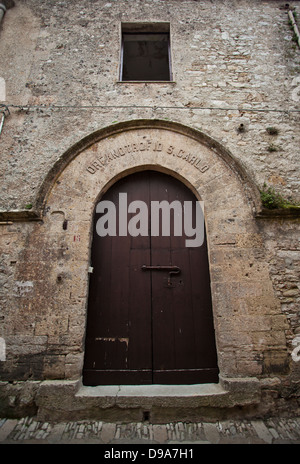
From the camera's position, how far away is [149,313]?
3.15m

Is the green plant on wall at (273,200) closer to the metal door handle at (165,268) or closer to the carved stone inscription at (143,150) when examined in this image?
the carved stone inscription at (143,150)

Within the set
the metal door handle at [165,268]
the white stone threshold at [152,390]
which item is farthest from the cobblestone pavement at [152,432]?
the metal door handle at [165,268]

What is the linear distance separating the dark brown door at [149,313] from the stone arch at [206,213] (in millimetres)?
238

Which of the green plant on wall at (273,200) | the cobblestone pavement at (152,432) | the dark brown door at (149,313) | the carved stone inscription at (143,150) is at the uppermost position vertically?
the carved stone inscription at (143,150)

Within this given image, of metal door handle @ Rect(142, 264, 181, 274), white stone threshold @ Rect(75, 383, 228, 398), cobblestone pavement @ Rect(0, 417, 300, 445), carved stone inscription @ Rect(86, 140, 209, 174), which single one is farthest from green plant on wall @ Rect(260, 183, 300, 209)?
cobblestone pavement @ Rect(0, 417, 300, 445)

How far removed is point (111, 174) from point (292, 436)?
12.6 feet

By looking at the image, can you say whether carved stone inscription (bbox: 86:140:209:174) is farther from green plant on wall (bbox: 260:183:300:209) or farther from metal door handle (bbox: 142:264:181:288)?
metal door handle (bbox: 142:264:181:288)

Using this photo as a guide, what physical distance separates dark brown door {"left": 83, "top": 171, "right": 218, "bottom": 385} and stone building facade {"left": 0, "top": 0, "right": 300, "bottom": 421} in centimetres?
19

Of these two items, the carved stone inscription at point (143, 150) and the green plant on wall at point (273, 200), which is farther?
the carved stone inscription at point (143, 150)

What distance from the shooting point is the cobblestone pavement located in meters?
2.32

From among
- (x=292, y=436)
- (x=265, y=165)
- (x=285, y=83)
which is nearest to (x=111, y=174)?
(x=265, y=165)

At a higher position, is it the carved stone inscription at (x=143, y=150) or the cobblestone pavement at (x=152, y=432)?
the carved stone inscription at (x=143, y=150)

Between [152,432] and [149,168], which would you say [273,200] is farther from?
[152,432]

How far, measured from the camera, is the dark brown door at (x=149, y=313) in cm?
296
